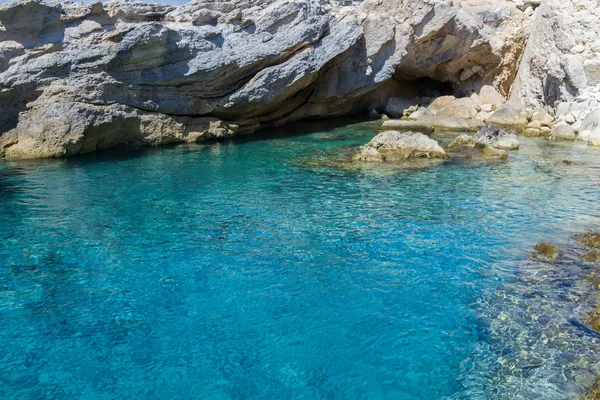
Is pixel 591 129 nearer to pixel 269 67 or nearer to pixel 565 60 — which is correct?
pixel 565 60

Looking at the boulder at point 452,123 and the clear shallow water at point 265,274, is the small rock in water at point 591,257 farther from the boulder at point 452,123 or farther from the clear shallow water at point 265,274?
the boulder at point 452,123

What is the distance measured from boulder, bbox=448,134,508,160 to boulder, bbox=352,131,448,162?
64.7 inches

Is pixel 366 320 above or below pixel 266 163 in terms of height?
below

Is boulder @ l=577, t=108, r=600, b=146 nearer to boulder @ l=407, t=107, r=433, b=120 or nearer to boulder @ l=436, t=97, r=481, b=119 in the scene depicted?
boulder @ l=436, t=97, r=481, b=119

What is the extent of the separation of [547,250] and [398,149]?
426 inches

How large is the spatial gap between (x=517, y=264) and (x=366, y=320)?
3.92 meters

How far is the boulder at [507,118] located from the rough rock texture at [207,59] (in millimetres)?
3796

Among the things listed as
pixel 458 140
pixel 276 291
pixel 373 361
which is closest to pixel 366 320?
pixel 373 361

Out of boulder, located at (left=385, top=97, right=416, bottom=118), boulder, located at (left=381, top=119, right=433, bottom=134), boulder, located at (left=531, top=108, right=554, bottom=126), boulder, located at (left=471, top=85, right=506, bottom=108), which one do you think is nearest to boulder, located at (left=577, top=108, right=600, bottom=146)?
boulder, located at (left=531, top=108, right=554, bottom=126)

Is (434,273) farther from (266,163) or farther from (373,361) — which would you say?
(266,163)

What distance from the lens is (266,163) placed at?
20609mm

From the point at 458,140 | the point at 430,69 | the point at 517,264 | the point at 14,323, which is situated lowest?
the point at 14,323

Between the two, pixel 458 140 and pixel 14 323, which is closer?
pixel 14 323

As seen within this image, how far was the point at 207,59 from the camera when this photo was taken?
23.1 m
